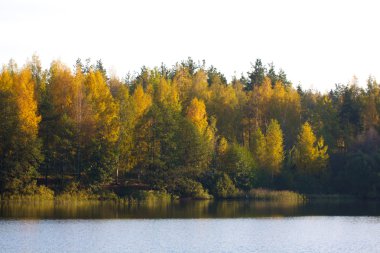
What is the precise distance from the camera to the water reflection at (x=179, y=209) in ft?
208

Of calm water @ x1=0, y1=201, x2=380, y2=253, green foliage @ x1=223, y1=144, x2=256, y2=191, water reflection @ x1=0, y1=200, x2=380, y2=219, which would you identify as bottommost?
calm water @ x1=0, y1=201, x2=380, y2=253

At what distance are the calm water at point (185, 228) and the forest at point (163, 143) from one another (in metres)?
7.73

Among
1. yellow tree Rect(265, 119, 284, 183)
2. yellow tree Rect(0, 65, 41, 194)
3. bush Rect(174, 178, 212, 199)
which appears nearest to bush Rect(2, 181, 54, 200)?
yellow tree Rect(0, 65, 41, 194)

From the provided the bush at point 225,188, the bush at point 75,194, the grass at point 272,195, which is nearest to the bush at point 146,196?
the bush at point 75,194

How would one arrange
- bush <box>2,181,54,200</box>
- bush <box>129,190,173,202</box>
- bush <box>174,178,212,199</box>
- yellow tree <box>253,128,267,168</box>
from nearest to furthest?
bush <box>2,181,54,200</box> < bush <box>129,190,173,202</box> < bush <box>174,178,212,199</box> < yellow tree <box>253,128,267,168</box>

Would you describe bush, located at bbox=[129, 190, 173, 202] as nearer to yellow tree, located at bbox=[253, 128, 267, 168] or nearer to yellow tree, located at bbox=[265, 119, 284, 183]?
yellow tree, located at bbox=[253, 128, 267, 168]

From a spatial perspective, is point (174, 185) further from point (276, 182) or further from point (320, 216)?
point (320, 216)

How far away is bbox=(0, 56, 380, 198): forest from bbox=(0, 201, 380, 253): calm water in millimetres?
7727

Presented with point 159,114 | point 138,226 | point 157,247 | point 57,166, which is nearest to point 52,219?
point 138,226

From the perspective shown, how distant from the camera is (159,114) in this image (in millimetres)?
89250

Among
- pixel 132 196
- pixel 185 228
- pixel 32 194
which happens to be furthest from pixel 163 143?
pixel 185 228

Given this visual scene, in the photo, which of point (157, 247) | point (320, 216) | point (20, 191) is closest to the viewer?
point (157, 247)

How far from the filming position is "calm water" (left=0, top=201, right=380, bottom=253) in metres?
43.7

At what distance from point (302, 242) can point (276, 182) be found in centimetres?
5037
